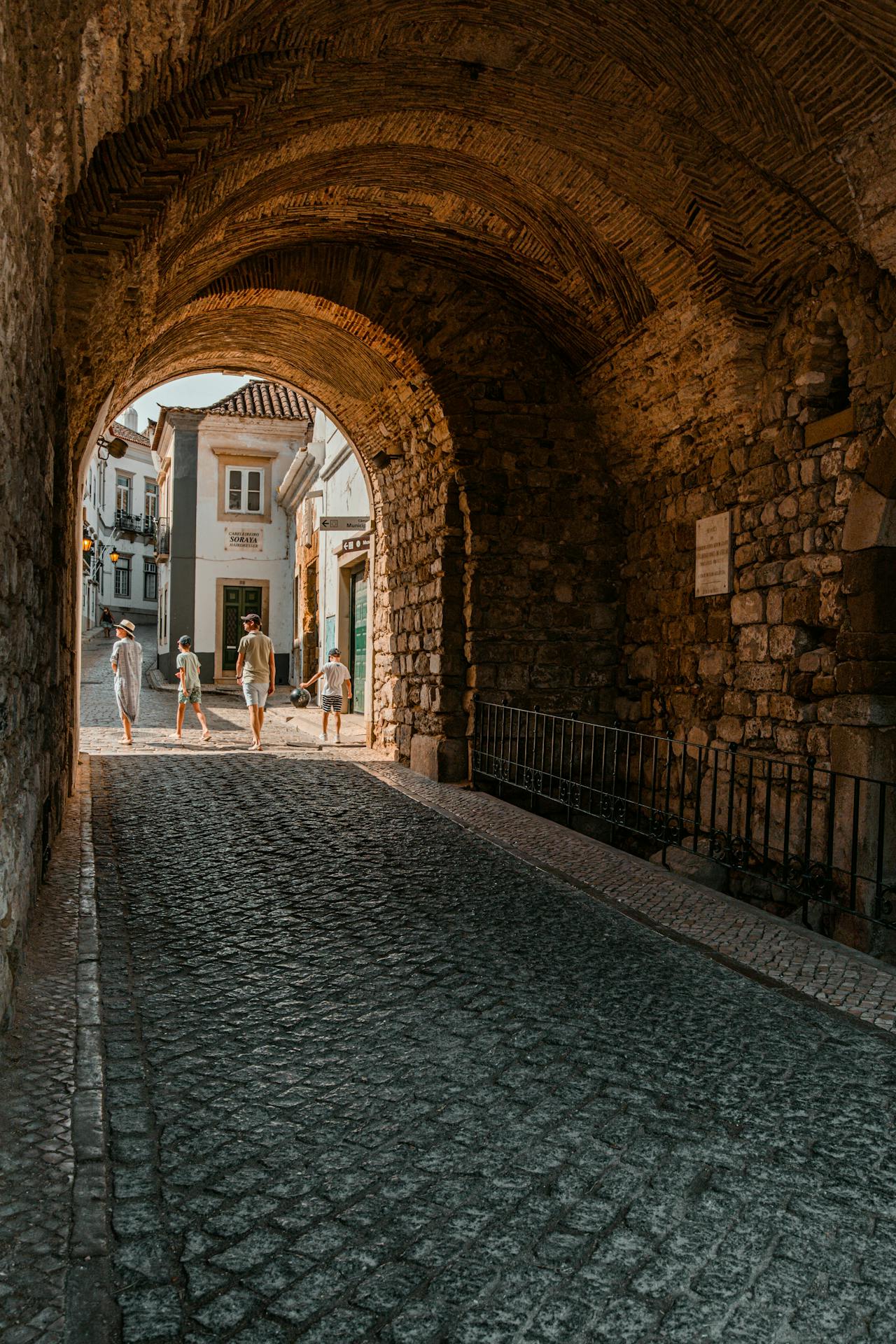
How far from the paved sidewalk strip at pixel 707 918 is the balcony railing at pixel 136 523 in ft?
143

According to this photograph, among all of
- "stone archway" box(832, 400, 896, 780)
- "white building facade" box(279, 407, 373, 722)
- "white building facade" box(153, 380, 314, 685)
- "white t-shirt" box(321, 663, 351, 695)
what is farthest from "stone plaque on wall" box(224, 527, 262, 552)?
"stone archway" box(832, 400, 896, 780)

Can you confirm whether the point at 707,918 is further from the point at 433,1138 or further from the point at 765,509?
the point at 765,509

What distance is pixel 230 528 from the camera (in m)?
26.1

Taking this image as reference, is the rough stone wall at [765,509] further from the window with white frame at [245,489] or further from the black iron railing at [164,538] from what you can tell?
the black iron railing at [164,538]

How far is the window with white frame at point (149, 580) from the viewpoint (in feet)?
168

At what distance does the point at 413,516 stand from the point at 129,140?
5868 mm

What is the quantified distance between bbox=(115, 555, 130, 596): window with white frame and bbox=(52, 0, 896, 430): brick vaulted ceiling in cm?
4383

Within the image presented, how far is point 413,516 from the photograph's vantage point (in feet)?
33.1

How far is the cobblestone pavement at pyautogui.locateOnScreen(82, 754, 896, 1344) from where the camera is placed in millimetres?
1897

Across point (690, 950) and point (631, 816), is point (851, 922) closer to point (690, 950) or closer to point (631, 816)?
point (690, 950)

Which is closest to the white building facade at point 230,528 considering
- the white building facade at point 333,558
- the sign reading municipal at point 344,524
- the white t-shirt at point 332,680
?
the white building facade at point 333,558

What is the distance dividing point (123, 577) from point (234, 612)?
84.3 ft

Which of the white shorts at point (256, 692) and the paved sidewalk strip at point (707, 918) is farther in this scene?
the white shorts at point (256, 692)

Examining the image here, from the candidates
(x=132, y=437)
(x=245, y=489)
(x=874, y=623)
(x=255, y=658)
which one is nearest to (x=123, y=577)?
(x=132, y=437)
